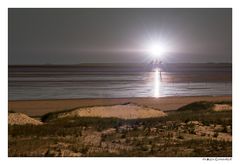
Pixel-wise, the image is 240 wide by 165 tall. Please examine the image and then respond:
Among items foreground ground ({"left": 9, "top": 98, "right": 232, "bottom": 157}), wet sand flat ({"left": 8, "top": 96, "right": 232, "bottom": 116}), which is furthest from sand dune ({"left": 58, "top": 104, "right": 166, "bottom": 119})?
wet sand flat ({"left": 8, "top": 96, "right": 232, "bottom": 116})

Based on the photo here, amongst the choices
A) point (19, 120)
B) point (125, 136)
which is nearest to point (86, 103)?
point (19, 120)

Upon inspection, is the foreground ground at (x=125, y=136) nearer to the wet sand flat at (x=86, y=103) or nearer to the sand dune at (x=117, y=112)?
the sand dune at (x=117, y=112)

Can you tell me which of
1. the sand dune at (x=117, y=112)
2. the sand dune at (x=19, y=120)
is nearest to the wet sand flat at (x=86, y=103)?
the sand dune at (x=19, y=120)
